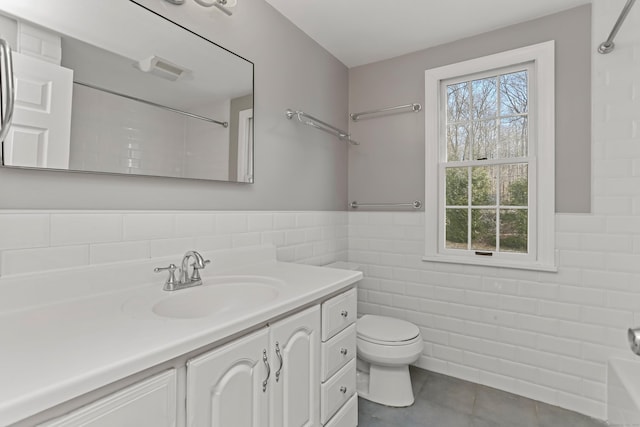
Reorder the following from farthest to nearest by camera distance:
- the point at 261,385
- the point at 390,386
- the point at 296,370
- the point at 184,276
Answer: the point at 390,386 → the point at 184,276 → the point at 296,370 → the point at 261,385

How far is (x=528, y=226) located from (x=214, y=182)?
2.02 metres

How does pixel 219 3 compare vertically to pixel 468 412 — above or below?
above

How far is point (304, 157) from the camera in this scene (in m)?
2.25

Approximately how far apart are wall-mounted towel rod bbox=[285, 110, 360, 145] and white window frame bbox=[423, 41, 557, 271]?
646mm

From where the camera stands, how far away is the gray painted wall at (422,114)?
1.94m

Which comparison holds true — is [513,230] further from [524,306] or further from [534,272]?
[524,306]

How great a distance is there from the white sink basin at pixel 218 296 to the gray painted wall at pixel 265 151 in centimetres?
40

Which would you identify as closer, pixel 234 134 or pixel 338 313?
pixel 338 313

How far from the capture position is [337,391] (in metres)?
1.46

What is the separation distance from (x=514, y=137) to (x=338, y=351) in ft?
6.16

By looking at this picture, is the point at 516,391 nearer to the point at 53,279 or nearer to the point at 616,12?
the point at 616,12

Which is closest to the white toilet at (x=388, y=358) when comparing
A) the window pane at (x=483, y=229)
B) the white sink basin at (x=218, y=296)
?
the window pane at (x=483, y=229)

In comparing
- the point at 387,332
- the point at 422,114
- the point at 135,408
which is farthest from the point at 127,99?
the point at 422,114

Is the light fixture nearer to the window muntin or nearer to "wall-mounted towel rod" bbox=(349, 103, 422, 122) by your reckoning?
"wall-mounted towel rod" bbox=(349, 103, 422, 122)
